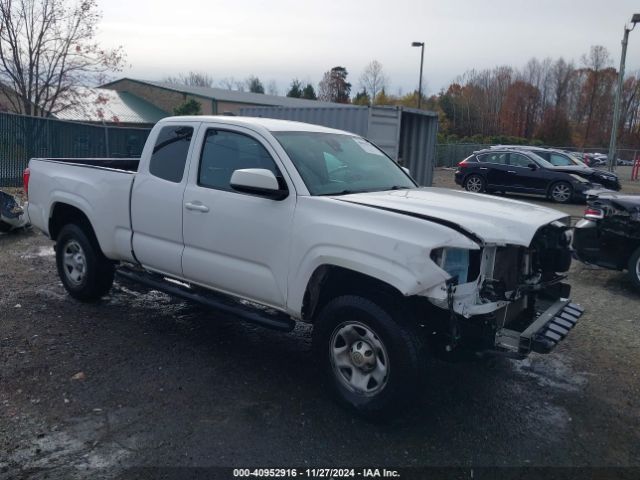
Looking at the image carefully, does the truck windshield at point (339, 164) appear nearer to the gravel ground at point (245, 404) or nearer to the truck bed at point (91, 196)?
the gravel ground at point (245, 404)

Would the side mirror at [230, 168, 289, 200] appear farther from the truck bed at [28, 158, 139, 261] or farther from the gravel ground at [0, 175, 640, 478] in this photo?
the truck bed at [28, 158, 139, 261]

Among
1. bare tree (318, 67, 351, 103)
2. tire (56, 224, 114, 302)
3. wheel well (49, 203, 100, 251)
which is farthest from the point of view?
bare tree (318, 67, 351, 103)

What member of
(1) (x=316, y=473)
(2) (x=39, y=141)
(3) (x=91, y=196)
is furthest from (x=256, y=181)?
(2) (x=39, y=141)

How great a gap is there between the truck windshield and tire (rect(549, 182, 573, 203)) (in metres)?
14.5

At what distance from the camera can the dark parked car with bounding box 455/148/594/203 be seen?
1822 centimetres

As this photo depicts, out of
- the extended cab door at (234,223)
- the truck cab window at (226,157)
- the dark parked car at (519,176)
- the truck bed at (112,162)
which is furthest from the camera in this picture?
the dark parked car at (519,176)

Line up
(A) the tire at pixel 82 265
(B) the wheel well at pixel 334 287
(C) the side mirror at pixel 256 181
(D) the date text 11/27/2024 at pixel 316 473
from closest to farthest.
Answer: (D) the date text 11/27/2024 at pixel 316 473 < (B) the wheel well at pixel 334 287 < (C) the side mirror at pixel 256 181 < (A) the tire at pixel 82 265

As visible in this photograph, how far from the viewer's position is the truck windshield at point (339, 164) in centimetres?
448

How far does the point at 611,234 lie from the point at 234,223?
524 centimetres

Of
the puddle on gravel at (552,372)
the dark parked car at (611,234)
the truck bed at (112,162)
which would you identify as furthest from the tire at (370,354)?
the dark parked car at (611,234)

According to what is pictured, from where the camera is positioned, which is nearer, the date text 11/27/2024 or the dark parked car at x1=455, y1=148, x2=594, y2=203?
the date text 11/27/2024

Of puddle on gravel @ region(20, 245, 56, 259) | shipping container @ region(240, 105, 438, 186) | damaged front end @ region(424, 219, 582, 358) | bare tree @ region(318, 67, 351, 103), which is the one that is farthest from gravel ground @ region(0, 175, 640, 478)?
bare tree @ region(318, 67, 351, 103)

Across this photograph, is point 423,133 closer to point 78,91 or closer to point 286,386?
point 286,386

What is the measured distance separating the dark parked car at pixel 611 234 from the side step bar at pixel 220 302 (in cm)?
486
